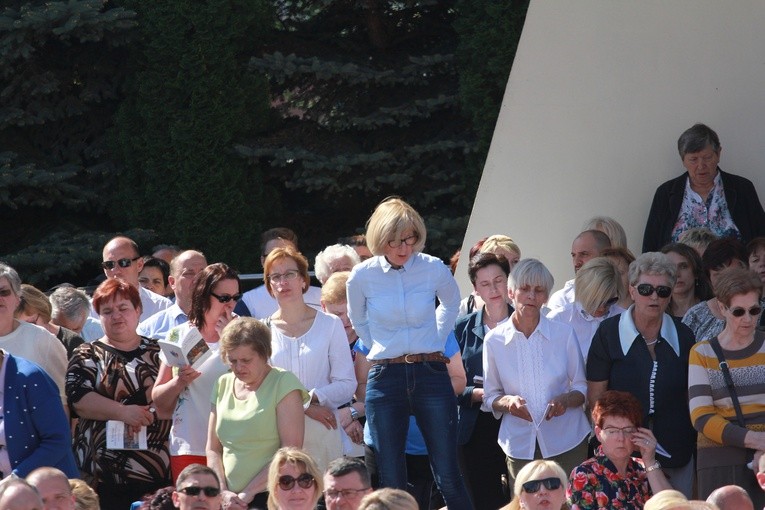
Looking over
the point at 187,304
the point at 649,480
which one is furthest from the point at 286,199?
the point at 649,480

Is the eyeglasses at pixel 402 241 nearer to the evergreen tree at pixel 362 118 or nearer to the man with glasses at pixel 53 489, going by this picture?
the man with glasses at pixel 53 489

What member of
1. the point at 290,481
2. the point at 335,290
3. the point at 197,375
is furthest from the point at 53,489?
the point at 335,290

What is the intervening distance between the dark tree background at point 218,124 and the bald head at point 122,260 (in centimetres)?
448

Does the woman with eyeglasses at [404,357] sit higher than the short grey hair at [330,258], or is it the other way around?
the short grey hair at [330,258]

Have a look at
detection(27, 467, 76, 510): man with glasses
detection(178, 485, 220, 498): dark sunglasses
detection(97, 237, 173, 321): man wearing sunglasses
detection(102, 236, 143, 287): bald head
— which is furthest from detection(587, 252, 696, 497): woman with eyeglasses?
detection(102, 236, 143, 287): bald head

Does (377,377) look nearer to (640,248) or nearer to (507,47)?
(640,248)

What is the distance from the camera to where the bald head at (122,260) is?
27.7 ft

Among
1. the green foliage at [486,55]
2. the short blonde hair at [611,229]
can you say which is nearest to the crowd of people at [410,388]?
the short blonde hair at [611,229]

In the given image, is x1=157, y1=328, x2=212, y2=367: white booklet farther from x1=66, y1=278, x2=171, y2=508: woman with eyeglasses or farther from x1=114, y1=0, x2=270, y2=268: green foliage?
x1=114, y1=0, x2=270, y2=268: green foliage

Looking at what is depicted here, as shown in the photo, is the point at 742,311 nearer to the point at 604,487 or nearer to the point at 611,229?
the point at 604,487

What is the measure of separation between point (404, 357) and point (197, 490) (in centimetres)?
128

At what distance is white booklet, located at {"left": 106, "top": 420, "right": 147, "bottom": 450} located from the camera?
20.6ft

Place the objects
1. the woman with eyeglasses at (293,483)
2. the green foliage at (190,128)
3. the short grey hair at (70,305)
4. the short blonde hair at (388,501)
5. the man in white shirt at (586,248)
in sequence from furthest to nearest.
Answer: the green foliage at (190,128)
the short grey hair at (70,305)
the man in white shirt at (586,248)
the woman with eyeglasses at (293,483)
the short blonde hair at (388,501)

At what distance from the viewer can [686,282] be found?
6.99 m
